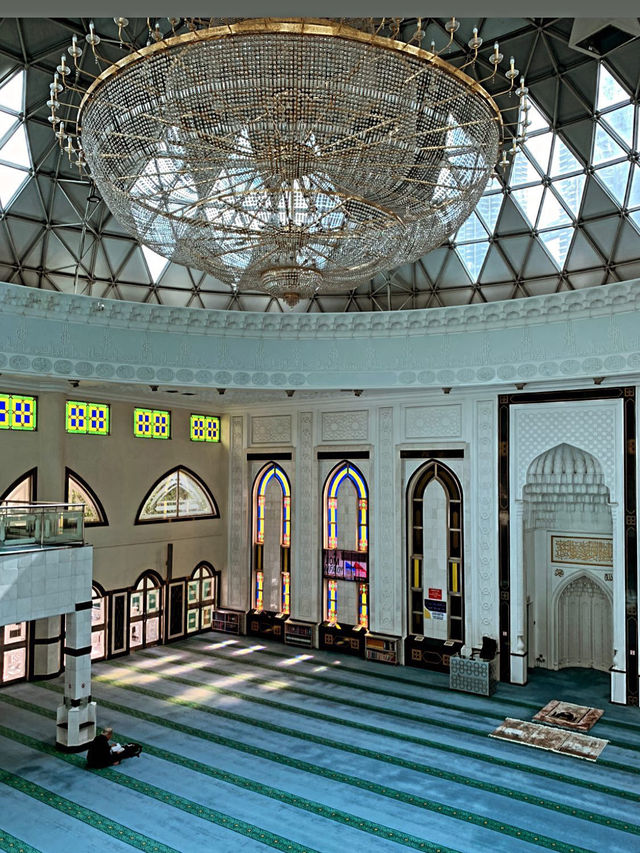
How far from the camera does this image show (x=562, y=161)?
12.7 metres

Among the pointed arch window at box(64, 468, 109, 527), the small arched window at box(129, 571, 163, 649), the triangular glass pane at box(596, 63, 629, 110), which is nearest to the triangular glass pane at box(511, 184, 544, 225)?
the triangular glass pane at box(596, 63, 629, 110)

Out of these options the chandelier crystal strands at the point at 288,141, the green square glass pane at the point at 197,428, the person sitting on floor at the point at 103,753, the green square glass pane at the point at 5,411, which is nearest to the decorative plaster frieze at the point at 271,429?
the green square glass pane at the point at 197,428

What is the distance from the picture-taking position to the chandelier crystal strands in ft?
16.8

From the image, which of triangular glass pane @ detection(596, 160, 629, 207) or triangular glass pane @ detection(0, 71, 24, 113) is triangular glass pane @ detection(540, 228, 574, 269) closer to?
triangular glass pane @ detection(596, 160, 629, 207)

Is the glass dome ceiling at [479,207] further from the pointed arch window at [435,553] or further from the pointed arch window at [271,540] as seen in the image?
the pointed arch window at [271,540]

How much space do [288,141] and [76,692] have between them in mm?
9125

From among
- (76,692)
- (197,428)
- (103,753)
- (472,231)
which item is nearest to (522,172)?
(472,231)

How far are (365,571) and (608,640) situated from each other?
218 inches

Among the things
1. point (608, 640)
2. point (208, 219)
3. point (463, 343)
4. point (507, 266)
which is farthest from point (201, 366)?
point (608, 640)

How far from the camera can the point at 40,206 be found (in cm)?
1330

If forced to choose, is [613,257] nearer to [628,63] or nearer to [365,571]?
[628,63]

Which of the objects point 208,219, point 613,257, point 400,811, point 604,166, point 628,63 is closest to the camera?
point 208,219

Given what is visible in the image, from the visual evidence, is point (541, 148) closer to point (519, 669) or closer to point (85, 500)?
point (519, 669)

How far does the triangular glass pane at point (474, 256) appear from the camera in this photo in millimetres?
14695
